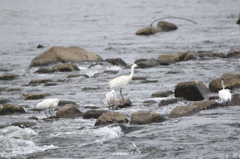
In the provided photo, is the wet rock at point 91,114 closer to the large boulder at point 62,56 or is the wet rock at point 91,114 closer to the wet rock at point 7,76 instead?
the wet rock at point 7,76

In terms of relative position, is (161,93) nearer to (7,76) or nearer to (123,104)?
(123,104)

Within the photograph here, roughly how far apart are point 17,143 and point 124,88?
21.2 feet

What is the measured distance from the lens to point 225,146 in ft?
24.3

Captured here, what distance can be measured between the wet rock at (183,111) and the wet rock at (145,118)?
47cm

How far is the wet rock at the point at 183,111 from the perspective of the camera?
387 inches

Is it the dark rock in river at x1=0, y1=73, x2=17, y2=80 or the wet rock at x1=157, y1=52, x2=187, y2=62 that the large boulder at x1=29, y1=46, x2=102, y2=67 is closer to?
the dark rock in river at x1=0, y1=73, x2=17, y2=80

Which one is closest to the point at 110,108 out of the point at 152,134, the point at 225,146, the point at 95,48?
the point at 152,134

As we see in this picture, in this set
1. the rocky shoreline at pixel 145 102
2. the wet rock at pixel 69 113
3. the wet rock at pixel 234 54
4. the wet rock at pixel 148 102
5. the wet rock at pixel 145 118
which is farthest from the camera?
the wet rock at pixel 234 54

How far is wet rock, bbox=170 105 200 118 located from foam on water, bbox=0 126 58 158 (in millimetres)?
3080

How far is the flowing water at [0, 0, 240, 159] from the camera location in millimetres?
7816

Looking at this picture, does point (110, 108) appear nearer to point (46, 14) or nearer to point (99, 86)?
point (99, 86)

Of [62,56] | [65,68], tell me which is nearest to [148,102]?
[65,68]

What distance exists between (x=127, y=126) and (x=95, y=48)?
53.4ft

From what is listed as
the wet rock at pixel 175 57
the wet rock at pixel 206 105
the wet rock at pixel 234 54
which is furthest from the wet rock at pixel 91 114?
the wet rock at pixel 234 54
